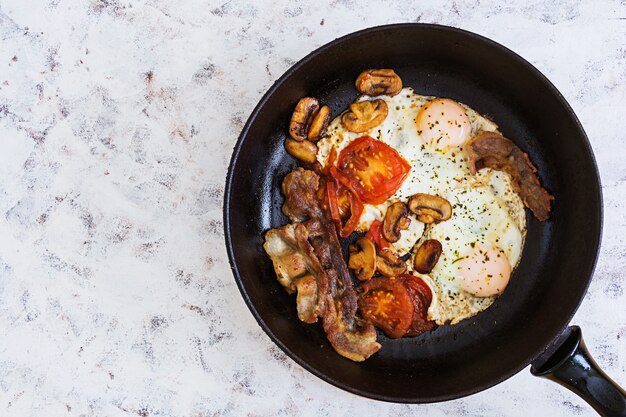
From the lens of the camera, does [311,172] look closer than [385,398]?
No

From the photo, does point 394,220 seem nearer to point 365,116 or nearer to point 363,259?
point 363,259

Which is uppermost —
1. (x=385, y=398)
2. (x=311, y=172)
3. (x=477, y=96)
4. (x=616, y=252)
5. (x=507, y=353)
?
(x=477, y=96)

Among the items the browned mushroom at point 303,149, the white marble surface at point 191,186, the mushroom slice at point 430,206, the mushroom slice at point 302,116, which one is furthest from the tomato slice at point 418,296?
the mushroom slice at point 302,116

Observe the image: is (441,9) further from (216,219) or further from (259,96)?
(216,219)

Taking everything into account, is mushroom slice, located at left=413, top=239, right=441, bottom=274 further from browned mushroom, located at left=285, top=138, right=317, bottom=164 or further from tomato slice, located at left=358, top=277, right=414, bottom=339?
browned mushroom, located at left=285, top=138, right=317, bottom=164

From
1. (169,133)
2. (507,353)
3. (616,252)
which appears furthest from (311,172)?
(616,252)

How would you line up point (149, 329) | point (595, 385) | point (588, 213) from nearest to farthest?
point (595, 385)
point (588, 213)
point (149, 329)

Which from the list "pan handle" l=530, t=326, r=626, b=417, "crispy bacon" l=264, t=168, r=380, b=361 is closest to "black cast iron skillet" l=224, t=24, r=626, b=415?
"pan handle" l=530, t=326, r=626, b=417
